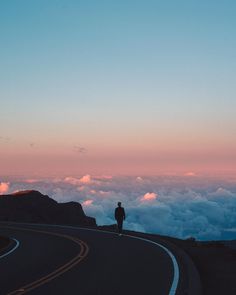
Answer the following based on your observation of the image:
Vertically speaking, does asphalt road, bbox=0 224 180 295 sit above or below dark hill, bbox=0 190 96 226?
below

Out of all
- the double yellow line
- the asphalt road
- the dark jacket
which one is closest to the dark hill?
the dark jacket

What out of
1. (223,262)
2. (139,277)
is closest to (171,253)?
(223,262)

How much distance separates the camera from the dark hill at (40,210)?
55.9m

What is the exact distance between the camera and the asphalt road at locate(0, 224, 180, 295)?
13148 mm

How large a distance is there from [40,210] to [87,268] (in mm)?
41091

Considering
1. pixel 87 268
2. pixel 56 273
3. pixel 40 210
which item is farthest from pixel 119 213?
pixel 40 210

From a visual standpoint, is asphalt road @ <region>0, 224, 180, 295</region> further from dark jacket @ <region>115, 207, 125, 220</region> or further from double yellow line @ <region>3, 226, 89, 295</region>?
dark jacket @ <region>115, 207, 125, 220</region>

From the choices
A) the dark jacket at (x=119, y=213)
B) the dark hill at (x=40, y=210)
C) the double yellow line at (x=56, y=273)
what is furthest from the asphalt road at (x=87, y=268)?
the dark hill at (x=40, y=210)

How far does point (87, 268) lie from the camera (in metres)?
17.0

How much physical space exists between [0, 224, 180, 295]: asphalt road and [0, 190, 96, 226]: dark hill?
94.2 feet

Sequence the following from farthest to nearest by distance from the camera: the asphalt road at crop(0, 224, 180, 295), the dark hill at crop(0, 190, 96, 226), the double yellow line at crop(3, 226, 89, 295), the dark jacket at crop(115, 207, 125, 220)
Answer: the dark hill at crop(0, 190, 96, 226)
the dark jacket at crop(115, 207, 125, 220)
the asphalt road at crop(0, 224, 180, 295)
the double yellow line at crop(3, 226, 89, 295)

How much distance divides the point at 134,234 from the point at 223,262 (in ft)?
45.0

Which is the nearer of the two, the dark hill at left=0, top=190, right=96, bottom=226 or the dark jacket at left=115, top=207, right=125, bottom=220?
the dark jacket at left=115, top=207, right=125, bottom=220

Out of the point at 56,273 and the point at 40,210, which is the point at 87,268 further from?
the point at 40,210
